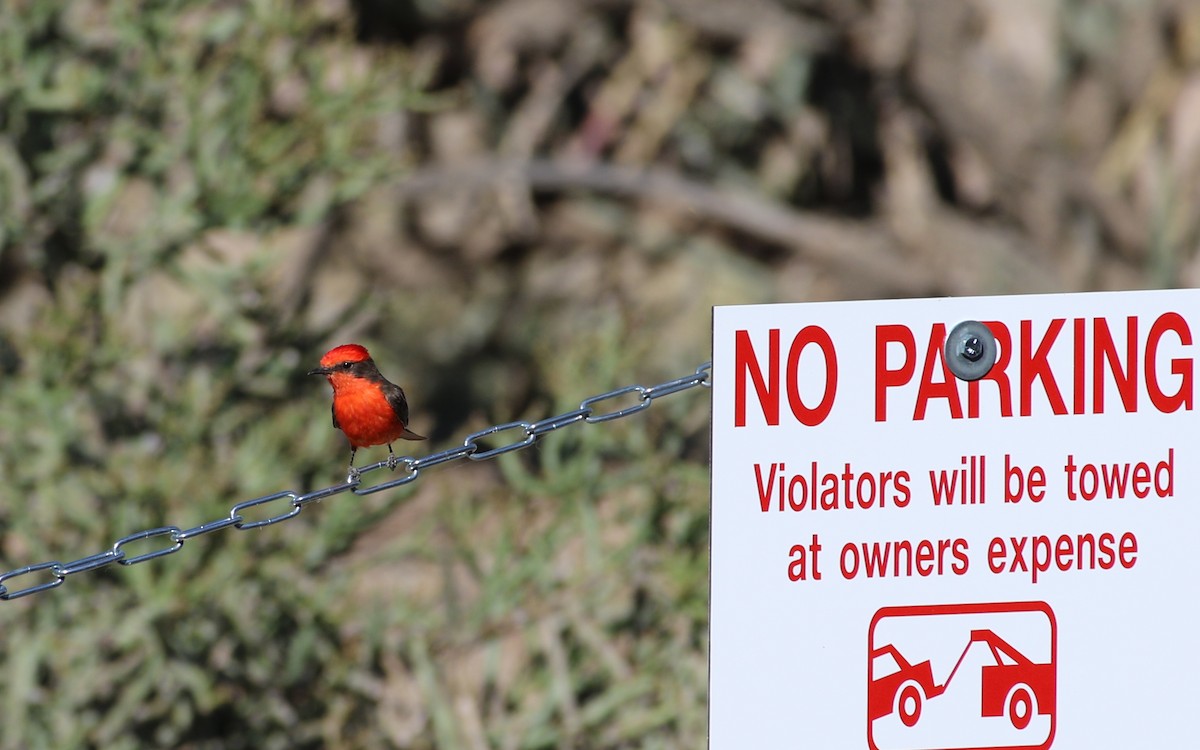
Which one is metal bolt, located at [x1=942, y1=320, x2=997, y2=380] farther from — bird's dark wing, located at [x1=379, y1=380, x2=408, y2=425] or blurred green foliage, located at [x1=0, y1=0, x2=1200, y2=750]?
blurred green foliage, located at [x1=0, y1=0, x2=1200, y2=750]

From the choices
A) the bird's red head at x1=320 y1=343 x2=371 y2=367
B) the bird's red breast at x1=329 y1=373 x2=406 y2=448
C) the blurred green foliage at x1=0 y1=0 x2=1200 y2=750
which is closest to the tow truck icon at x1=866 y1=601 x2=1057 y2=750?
the bird's red breast at x1=329 y1=373 x2=406 y2=448

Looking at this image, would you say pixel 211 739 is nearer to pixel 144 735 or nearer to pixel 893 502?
pixel 144 735

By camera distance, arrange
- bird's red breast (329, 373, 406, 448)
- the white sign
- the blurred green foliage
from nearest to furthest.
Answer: the white sign < bird's red breast (329, 373, 406, 448) < the blurred green foliage

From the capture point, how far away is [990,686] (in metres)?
2.26

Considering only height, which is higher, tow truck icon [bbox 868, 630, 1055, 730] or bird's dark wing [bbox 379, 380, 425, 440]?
bird's dark wing [bbox 379, 380, 425, 440]

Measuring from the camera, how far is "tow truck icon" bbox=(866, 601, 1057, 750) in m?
2.24

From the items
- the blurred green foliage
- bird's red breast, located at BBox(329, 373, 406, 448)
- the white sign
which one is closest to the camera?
the white sign

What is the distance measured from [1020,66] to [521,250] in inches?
91.1

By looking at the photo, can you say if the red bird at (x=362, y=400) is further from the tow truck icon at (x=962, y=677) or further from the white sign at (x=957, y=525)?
the tow truck icon at (x=962, y=677)

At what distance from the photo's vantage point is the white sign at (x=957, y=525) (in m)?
2.23

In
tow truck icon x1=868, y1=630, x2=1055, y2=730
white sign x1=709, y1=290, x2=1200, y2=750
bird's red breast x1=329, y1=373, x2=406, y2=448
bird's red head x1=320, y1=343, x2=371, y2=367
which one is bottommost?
tow truck icon x1=868, y1=630, x2=1055, y2=730

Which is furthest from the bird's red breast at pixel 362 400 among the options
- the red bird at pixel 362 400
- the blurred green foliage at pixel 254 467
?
the blurred green foliage at pixel 254 467

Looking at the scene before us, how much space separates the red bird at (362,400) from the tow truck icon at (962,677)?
959 mm

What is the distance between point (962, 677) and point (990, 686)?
0.11 ft
